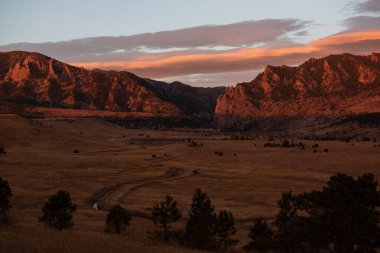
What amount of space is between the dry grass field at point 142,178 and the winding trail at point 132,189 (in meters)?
0.20

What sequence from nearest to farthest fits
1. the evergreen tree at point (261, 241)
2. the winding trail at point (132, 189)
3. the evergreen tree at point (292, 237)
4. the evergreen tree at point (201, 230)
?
the evergreen tree at point (292, 237) → the evergreen tree at point (201, 230) → the evergreen tree at point (261, 241) → the winding trail at point (132, 189)

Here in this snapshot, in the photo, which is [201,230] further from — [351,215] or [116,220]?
[351,215]

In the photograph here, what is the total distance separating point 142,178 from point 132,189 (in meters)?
16.8

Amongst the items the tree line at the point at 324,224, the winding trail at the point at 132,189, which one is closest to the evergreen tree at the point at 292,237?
the tree line at the point at 324,224

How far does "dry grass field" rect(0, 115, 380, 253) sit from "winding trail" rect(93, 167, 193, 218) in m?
0.20

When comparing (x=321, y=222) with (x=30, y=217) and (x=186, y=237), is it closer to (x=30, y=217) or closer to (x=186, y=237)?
(x=186, y=237)

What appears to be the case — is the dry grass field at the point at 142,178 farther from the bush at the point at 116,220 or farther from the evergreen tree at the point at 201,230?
the evergreen tree at the point at 201,230

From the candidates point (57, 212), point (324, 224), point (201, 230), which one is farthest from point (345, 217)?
point (57, 212)

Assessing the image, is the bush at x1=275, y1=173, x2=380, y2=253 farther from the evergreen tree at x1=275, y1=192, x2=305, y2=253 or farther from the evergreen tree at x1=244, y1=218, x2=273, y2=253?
the evergreen tree at x1=244, y1=218, x2=273, y2=253

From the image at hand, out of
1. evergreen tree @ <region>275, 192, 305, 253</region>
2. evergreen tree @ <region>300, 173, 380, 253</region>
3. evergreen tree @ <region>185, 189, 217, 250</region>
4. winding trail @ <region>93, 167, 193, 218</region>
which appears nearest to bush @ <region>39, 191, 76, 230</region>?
evergreen tree @ <region>185, 189, 217, 250</region>

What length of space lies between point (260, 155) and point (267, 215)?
101549 mm

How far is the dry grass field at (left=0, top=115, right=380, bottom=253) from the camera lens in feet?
165

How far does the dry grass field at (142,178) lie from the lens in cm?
5033

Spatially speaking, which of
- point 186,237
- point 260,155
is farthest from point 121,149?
point 186,237
